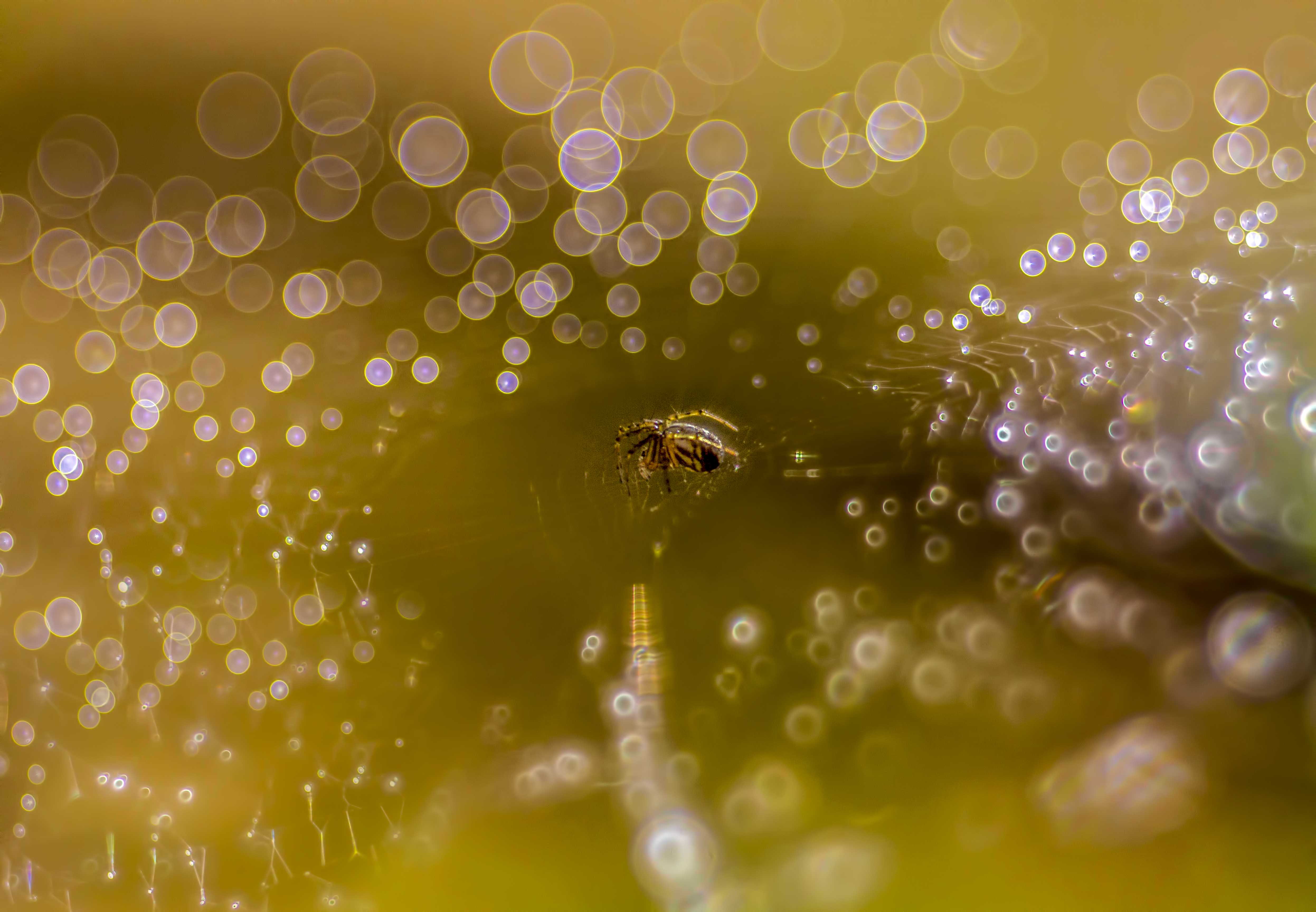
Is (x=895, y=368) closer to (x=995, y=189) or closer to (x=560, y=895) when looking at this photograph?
(x=995, y=189)

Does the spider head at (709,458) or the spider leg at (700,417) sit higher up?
the spider leg at (700,417)

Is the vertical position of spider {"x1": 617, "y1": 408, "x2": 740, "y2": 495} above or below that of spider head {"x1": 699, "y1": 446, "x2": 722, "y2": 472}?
above

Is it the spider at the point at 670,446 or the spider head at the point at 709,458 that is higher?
the spider at the point at 670,446

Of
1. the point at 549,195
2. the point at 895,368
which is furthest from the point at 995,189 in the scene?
the point at 549,195

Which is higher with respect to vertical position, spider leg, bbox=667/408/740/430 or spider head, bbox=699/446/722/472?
spider leg, bbox=667/408/740/430

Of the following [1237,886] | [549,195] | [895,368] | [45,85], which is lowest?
[1237,886]
